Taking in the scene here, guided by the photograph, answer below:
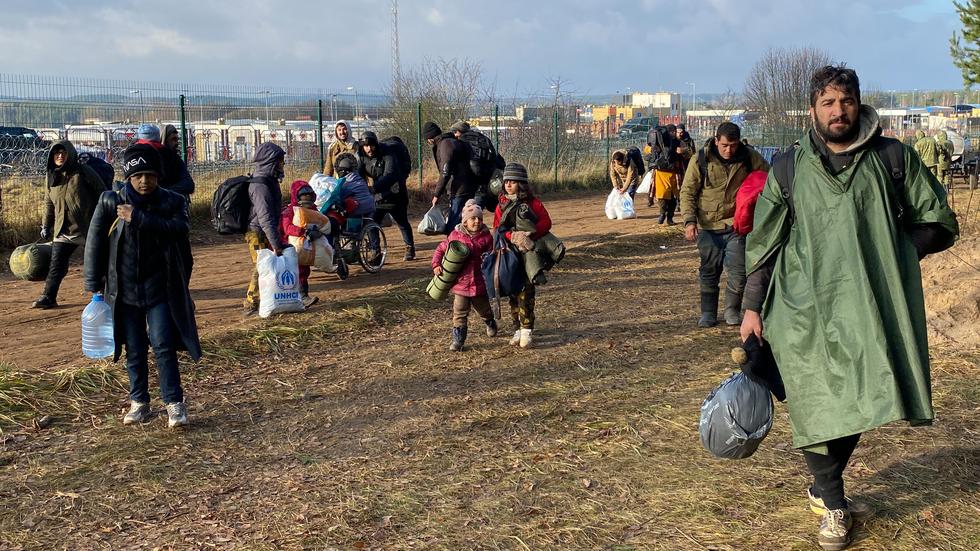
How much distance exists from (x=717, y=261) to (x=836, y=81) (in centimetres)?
468

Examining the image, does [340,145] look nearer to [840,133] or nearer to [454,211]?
[454,211]

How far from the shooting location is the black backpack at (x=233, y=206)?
8328 millimetres

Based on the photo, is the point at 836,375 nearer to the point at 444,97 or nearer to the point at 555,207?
the point at 555,207

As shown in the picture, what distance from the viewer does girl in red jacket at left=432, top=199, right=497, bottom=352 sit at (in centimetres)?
739

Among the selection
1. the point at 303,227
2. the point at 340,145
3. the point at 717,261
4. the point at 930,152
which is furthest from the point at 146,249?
the point at 930,152

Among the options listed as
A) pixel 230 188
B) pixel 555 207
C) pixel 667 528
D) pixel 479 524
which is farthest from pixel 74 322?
pixel 555 207

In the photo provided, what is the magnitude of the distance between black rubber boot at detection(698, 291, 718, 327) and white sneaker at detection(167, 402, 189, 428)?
4.59 m

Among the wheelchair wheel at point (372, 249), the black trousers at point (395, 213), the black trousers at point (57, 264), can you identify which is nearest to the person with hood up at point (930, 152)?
the black trousers at point (395, 213)

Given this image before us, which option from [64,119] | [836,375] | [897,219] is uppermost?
[64,119]

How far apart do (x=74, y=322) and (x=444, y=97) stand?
17.6m

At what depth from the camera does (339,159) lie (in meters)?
10.5

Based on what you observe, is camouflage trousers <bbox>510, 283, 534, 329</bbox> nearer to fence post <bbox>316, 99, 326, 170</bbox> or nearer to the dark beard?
the dark beard

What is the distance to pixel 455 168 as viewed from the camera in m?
10.6

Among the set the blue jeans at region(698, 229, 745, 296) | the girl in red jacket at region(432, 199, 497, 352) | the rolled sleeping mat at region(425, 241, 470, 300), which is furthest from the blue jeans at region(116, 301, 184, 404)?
the blue jeans at region(698, 229, 745, 296)
